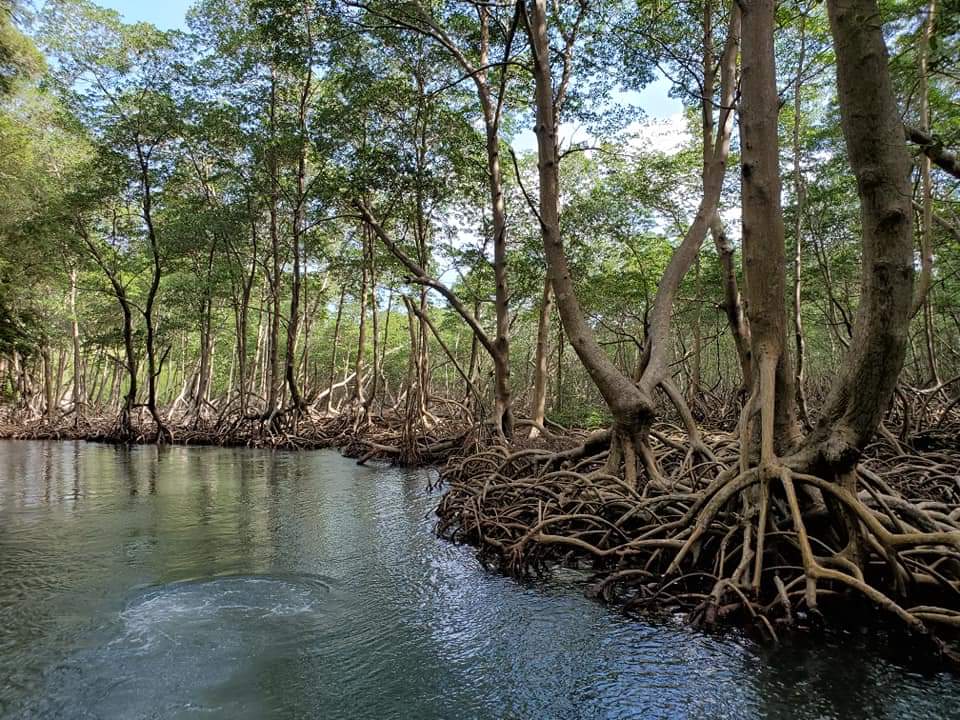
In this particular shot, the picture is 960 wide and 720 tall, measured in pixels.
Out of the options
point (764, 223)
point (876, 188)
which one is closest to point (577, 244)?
point (764, 223)

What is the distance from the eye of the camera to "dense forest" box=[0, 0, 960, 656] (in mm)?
3580

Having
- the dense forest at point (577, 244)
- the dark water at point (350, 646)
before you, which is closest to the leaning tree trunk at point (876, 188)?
the dense forest at point (577, 244)

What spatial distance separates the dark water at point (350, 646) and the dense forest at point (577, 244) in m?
0.39

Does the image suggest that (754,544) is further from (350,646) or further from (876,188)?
(350,646)

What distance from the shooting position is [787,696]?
292 cm

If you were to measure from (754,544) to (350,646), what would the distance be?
8.94 ft

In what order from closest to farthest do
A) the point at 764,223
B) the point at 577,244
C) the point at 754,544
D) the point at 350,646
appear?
the point at 350,646, the point at 754,544, the point at 764,223, the point at 577,244

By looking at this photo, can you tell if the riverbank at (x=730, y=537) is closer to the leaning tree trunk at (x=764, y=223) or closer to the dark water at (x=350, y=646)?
the dark water at (x=350, y=646)

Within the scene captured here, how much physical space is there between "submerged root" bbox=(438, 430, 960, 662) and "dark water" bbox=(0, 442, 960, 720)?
0.26 metres

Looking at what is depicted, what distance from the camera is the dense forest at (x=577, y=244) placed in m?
3.58

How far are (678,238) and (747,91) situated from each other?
15.3m

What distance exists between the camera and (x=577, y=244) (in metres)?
15.3

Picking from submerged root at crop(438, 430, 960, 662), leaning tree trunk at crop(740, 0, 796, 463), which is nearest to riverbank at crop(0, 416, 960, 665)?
submerged root at crop(438, 430, 960, 662)

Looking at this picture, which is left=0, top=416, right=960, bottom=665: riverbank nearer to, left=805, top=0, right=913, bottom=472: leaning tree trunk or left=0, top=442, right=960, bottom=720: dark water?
left=0, top=442, right=960, bottom=720: dark water
